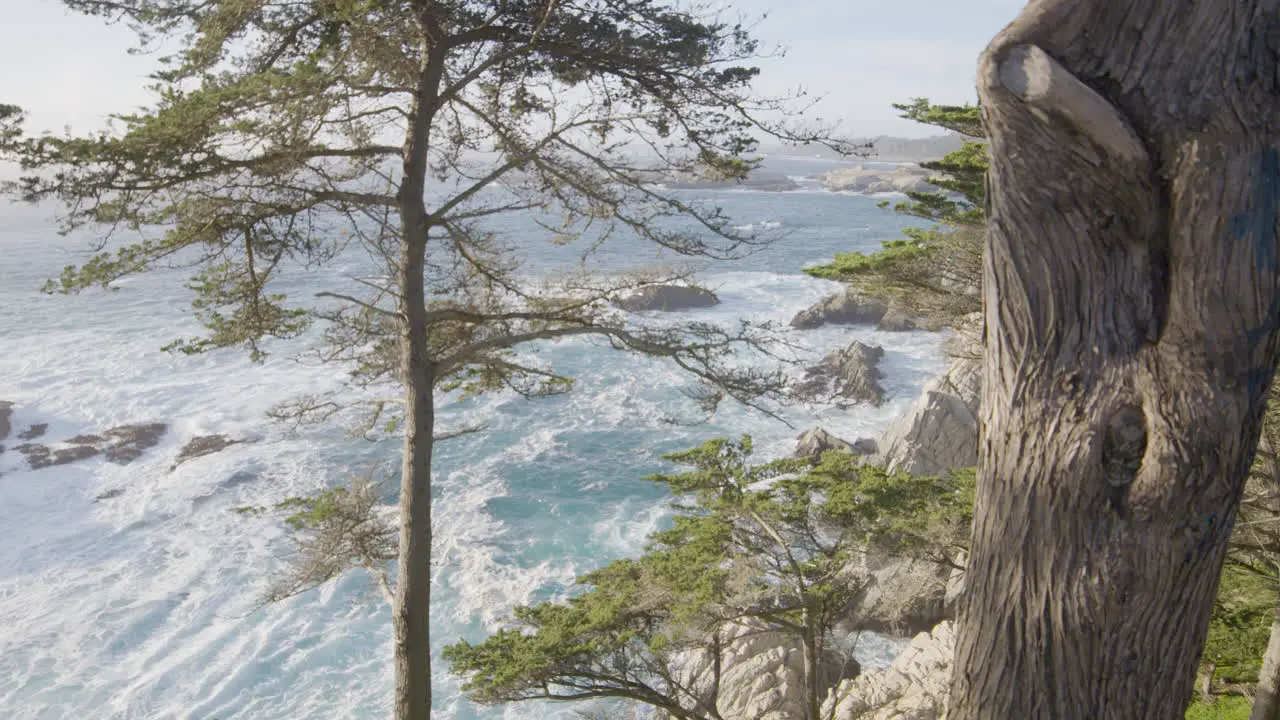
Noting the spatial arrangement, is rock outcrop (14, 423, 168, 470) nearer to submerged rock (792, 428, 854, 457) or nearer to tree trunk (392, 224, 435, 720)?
submerged rock (792, 428, 854, 457)

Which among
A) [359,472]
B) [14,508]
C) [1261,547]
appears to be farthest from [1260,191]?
[14,508]

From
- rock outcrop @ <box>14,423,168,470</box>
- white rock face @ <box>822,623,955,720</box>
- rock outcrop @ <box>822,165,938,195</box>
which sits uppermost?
rock outcrop @ <box>822,165,938,195</box>

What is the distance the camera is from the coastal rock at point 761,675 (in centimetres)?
832

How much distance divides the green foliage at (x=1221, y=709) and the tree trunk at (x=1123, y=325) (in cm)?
581

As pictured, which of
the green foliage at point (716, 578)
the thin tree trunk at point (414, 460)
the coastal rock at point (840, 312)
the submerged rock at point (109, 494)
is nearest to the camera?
the thin tree trunk at point (414, 460)

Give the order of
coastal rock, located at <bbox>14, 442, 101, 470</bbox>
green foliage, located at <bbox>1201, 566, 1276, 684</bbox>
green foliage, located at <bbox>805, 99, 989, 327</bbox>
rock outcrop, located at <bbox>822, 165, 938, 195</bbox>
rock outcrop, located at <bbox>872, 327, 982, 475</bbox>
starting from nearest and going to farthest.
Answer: green foliage, located at <bbox>1201, 566, 1276, 684</bbox>, green foliage, located at <bbox>805, 99, 989, 327</bbox>, rock outcrop, located at <bbox>872, 327, 982, 475</bbox>, coastal rock, located at <bbox>14, 442, 101, 470</bbox>, rock outcrop, located at <bbox>822, 165, 938, 195</bbox>

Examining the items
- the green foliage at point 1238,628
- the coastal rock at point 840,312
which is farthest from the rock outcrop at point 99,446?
the green foliage at point 1238,628

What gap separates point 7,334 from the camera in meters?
23.4

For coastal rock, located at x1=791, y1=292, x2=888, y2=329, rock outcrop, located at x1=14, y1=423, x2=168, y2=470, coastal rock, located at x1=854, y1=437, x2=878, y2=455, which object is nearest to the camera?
coastal rock, located at x1=854, y1=437, x2=878, y2=455

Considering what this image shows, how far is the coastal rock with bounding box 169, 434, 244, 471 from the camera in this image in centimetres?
1603

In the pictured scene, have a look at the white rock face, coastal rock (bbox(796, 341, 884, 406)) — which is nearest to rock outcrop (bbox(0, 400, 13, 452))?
coastal rock (bbox(796, 341, 884, 406))

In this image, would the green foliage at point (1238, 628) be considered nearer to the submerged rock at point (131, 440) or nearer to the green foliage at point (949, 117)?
the green foliage at point (949, 117)

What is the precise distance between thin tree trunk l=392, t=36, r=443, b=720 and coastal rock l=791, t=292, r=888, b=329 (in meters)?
19.1

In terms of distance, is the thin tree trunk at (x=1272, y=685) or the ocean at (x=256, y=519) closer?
the thin tree trunk at (x=1272, y=685)
